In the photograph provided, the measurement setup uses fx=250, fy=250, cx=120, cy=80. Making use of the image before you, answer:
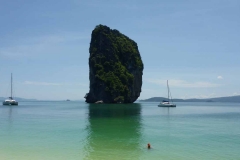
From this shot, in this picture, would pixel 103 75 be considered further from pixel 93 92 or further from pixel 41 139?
pixel 41 139

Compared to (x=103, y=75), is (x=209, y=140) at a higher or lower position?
lower

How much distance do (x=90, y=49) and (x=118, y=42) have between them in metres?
15.1

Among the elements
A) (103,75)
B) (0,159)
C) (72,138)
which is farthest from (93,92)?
(0,159)

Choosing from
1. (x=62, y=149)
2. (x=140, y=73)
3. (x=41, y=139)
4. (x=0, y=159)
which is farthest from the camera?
(x=140, y=73)

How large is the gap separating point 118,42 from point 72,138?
108512 millimetres

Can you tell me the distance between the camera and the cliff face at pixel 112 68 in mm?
117812

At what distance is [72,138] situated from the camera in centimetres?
2550

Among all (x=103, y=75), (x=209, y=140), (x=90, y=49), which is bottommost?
(x=209, y=140)

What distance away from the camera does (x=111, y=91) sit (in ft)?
383

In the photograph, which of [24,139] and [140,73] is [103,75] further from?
[24,139]

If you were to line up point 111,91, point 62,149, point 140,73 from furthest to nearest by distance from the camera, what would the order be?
point 140,73 → point 111,91 → point 62,149

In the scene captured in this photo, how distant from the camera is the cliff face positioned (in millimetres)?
117812

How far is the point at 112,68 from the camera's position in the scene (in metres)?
122

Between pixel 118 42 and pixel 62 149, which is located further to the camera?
pixel 118 42
